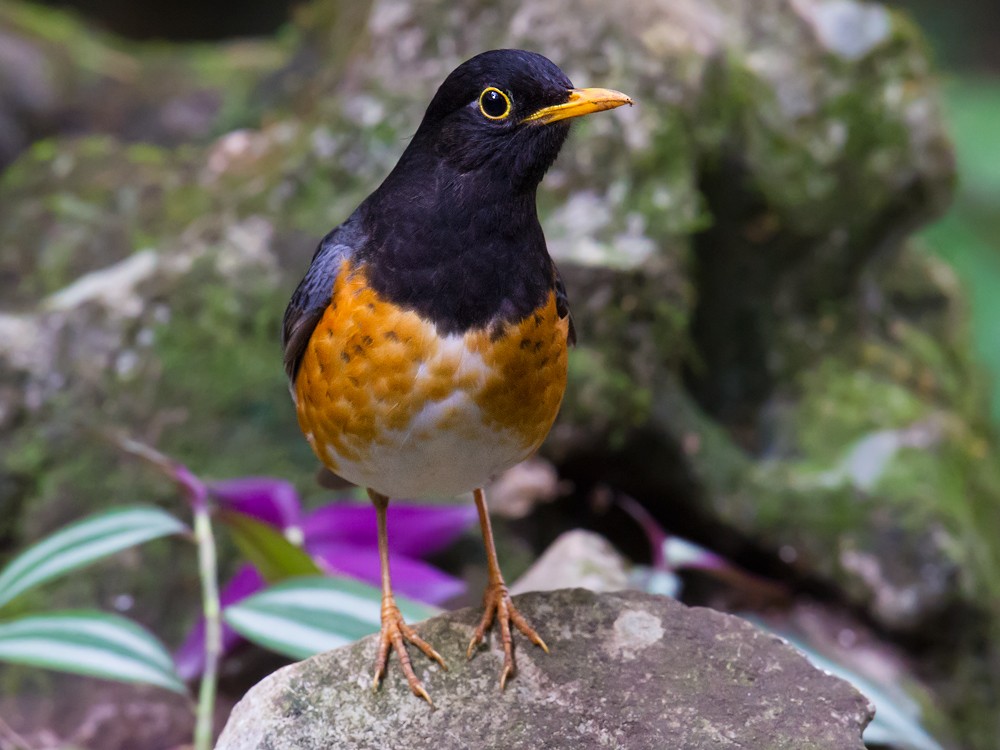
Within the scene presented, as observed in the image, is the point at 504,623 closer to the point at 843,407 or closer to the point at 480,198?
the point at 480,198

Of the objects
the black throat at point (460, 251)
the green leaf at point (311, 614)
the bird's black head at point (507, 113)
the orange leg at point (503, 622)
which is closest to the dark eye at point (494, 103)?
the bird's black head at point (507, 113)

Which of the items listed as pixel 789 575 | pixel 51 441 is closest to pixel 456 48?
pixel 51 441

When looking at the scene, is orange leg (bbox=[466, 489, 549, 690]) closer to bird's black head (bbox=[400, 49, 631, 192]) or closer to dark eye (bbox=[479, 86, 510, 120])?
bird's black head (bbox=[400, 49, 631, 192])

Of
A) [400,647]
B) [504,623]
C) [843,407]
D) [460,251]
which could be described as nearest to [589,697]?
[504,623]

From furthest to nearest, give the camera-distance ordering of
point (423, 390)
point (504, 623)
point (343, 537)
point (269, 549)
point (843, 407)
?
point (843, 407) → point (343, 537) → point (269, 549) → point (504, 623) → point (423, 390)

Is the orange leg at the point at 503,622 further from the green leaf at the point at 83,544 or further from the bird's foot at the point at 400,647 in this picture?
the green leaf at the point at 83,544

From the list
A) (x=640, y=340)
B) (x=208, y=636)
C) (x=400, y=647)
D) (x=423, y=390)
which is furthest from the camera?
(x=640, y=340)
